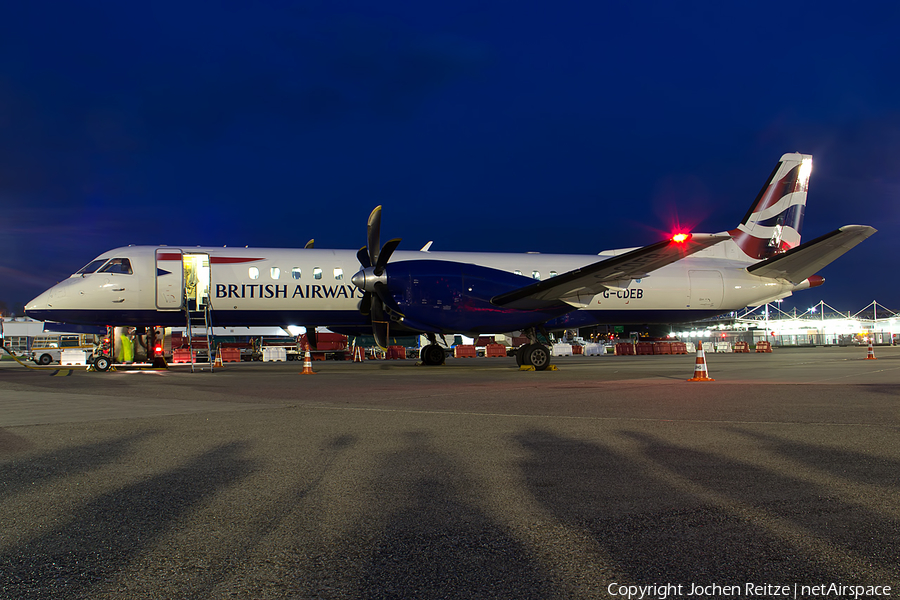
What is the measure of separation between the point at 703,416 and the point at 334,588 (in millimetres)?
6299

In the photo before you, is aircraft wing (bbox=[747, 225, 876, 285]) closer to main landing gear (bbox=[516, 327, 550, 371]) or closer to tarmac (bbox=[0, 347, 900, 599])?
main landing gear (bbox=[516, 327, 550, 371])

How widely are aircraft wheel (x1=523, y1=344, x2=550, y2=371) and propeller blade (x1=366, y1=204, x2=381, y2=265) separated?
562cm

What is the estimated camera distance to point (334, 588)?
2436 millimetres

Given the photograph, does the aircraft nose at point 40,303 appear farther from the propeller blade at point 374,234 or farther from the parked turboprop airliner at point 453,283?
the propeller blade at point 374,234

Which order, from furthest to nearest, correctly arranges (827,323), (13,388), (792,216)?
(827,323) → (792,216) → (13,388)

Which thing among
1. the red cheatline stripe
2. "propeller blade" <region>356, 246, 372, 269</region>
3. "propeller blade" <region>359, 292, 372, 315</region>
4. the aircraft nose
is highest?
the red cheatline stripe

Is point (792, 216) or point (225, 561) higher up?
point (792, 216)

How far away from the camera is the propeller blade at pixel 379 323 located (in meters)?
18.2

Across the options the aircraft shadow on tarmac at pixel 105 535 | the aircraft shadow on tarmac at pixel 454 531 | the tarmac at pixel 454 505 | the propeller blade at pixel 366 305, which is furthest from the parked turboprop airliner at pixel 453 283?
the aircraft shadow on tarmac at pixel 105 535

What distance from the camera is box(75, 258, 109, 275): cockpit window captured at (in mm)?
19250

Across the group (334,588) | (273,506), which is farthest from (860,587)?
(273,506)

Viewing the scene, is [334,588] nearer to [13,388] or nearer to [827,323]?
[13,388]

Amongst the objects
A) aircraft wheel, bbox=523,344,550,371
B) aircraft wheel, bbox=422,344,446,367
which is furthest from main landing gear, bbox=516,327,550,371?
aircraft wheel, bbox=422,344,446,367

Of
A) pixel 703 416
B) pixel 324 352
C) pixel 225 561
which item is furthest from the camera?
pixel 324 352
